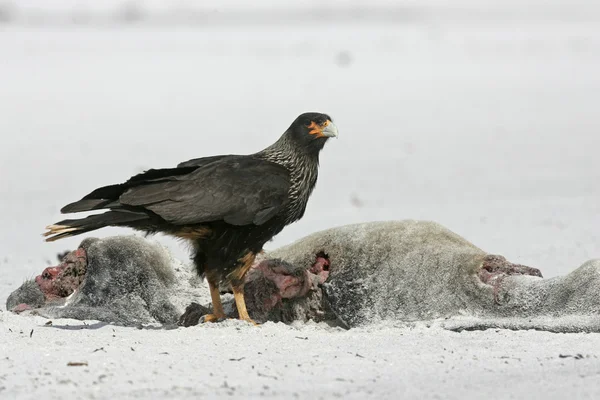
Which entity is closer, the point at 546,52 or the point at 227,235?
the point at 227,235

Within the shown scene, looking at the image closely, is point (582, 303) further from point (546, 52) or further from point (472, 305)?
point (546, 52)

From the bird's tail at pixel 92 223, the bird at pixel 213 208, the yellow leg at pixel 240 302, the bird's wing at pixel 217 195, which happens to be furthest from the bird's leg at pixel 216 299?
Answer: the bird's tail at pixel 92 223

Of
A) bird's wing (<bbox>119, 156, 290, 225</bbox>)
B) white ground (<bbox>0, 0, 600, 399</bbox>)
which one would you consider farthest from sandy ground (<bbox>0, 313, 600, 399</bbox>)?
bird's wing (<bbox>119, 156, 290, 225</bbox>)

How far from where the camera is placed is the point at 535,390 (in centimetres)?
500

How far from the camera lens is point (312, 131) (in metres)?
7.76

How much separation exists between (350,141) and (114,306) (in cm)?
1110

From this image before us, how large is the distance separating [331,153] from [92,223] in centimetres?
1069

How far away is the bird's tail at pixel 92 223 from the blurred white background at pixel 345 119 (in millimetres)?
2227

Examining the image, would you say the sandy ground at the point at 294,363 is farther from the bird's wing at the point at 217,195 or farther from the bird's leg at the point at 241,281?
the bird's wing at the point at 217,195

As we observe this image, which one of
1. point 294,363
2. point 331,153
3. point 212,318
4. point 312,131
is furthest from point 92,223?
point 331,153

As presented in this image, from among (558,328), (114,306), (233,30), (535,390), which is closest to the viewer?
(535,390)

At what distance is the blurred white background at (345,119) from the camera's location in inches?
493

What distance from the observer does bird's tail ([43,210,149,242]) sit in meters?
6.74

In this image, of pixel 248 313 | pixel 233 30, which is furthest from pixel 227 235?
pixel 233 30
